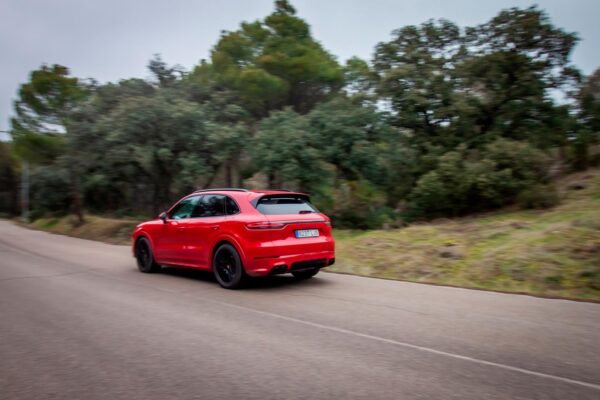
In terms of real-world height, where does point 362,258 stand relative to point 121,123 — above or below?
below

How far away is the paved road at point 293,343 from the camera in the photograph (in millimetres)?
3570

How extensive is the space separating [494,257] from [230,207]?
5.15 m

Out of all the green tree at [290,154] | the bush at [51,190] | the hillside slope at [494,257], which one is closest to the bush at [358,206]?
the green tree at [290,154]

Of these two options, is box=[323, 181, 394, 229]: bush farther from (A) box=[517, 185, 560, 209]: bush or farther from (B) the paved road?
Result: (B) the paved road

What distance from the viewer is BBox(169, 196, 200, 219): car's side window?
28.4 ft

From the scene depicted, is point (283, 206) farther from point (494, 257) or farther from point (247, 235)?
point (494, 257)

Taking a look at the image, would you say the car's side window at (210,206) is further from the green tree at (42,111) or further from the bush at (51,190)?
the bush at (51,190)

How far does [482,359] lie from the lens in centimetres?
414

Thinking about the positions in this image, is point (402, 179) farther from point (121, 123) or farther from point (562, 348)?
point (562, 348)

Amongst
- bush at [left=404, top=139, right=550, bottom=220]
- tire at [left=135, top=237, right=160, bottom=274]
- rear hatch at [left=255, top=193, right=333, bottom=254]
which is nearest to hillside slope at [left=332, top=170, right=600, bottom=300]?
rear hatch at [left=255, top=193, right=333, bottom=254]

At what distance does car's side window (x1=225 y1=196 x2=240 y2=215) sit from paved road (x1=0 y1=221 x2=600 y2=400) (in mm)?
1314

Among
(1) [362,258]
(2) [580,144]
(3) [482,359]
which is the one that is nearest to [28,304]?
(3) [482,359]

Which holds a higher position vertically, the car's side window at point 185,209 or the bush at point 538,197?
the bush at point 538,197

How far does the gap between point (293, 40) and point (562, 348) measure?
25747 millimetres
